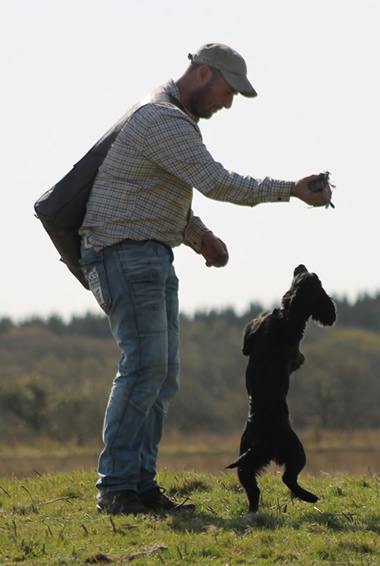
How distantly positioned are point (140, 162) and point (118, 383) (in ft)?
4.55

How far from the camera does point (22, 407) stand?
200 ft

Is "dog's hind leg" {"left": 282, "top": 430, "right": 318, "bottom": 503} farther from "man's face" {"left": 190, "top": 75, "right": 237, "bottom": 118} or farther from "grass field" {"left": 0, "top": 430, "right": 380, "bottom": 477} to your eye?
"grass field" {"left": 0, "top": 430, "right": 380, "bottom": 477}

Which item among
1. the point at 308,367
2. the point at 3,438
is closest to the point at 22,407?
the point at 3,438

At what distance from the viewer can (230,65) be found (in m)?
6.20

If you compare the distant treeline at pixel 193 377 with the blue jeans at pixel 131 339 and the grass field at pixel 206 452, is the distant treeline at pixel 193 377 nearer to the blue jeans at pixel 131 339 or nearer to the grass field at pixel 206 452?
the grass field at pixel 206 452

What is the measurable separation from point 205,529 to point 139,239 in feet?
5.89

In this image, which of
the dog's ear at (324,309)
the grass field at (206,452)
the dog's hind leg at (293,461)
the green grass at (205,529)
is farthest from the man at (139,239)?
the grass field at (206,452)

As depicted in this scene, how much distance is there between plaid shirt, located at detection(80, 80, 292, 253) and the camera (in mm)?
5891

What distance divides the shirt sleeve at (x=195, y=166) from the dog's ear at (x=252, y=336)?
826mm

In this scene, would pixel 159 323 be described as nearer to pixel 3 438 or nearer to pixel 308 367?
pixel 3 438

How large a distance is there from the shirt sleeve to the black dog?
27.8 inches

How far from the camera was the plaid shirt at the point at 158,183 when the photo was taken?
589 cm

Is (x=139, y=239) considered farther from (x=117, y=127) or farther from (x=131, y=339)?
(x=117, y=127)

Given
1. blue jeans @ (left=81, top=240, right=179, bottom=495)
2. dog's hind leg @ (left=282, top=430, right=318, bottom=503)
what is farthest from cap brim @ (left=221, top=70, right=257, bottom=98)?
dog's hind leg @ (left=282, top=430, right=318, bottom=503)
